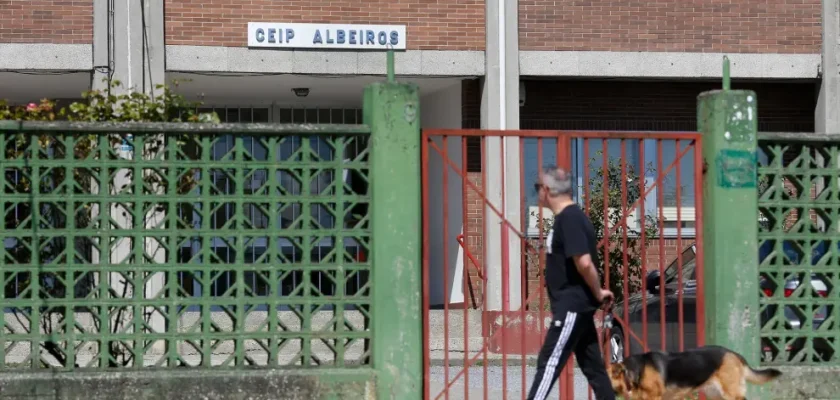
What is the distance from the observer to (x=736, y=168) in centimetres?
916

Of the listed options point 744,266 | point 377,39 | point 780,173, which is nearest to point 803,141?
point 780,173

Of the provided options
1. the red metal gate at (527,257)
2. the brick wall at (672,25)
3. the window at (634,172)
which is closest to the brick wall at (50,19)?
the red metal gate at (527,257)

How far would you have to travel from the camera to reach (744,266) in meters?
9.18

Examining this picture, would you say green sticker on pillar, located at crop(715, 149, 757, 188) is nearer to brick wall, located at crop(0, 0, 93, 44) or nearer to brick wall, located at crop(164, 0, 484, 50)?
brick wall, located at crop(164, 0, 484, 50)

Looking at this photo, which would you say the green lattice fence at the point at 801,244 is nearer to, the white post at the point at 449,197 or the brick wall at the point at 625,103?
the white post at the point at 449,197

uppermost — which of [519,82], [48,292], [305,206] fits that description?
[519,82]

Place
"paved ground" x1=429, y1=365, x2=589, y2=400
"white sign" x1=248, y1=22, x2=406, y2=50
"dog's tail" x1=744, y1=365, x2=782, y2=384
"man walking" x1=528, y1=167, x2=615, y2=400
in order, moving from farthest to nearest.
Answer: "white sign" x1=248, y1=22, x2=406, y2=50 < "paved ground" x1=429, y1=365, x2=589, y2=400 < "dog's tail" x1=744, y1=365, x2=782, y2=384 < "man walking" x1=528, y1=167, x2=615, y2=400

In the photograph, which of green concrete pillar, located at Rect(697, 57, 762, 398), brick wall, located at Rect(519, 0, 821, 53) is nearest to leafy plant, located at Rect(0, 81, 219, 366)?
green concrete pillar, located at Rect(697, 57, 762, 398)

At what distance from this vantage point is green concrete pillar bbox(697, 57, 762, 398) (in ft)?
30.0

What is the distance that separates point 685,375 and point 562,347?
103cm

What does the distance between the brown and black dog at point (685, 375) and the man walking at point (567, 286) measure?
34cm

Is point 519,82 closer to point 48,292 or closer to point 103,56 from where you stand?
point 103,56

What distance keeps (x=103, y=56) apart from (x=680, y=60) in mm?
8035

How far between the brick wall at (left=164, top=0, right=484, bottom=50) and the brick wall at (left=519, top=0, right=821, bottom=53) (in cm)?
84
